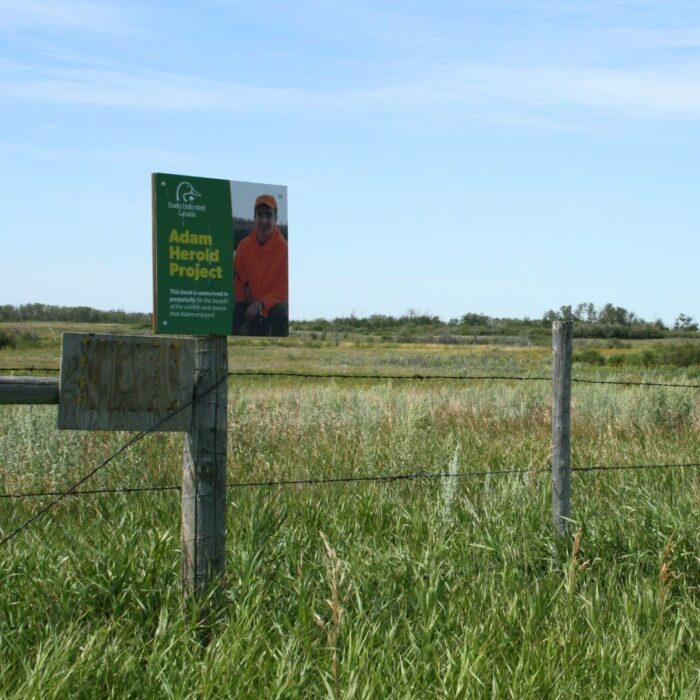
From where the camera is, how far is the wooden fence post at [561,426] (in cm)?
550

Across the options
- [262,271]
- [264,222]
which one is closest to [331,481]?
[262,271]

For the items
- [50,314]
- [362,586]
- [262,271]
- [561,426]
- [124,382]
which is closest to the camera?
[124,382]

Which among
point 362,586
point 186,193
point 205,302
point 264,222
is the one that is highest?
point 186,193

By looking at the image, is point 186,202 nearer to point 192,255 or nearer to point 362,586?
point 192,255

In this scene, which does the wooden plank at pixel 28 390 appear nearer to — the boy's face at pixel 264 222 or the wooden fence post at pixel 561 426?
the boy's face at pixel 264 222

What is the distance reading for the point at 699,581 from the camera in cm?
511

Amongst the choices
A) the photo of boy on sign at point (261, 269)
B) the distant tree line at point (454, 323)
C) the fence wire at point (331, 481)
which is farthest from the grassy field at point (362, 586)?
the distant tree line at point (454, 323)

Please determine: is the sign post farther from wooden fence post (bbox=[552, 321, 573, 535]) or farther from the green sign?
wooden fence post (bbox=[552, 321, 573, 535])

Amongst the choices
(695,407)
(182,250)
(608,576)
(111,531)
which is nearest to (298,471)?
(111,531)

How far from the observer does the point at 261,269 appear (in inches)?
171

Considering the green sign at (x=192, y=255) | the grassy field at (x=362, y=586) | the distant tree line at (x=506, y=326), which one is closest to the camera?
the grassy field at (x=362, y=586)

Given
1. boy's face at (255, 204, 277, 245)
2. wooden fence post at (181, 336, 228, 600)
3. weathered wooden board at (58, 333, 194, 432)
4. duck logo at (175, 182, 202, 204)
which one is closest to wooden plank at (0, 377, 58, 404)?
weathered wooden board at (58, 333, 194, 432)

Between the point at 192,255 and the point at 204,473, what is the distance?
3.21ft

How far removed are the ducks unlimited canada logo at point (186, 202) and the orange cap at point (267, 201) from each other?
0.90 ft
